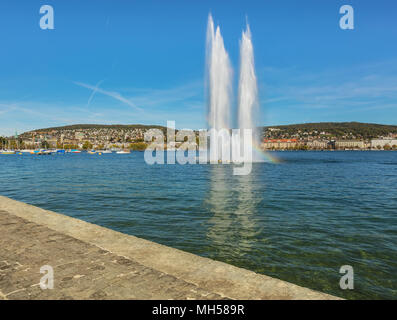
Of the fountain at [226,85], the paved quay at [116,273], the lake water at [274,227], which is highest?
the fountain at [226,85]

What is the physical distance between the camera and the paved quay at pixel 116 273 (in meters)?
3.82

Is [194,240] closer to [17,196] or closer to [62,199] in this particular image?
[62,199]

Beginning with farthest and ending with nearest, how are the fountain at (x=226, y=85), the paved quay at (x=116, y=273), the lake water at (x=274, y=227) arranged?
the fountain at (x=226, y=85) < the lake water at (x=274, y=227) < the paved quay at (x=116, y=273)

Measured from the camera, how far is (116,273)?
14.4 feet

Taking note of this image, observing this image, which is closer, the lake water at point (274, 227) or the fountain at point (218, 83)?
the lake water at point (274, 227)

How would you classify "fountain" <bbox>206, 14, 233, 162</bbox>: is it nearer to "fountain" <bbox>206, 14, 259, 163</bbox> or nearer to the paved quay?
"fountain" <bbox>206, 14, 259, 163</bbox>

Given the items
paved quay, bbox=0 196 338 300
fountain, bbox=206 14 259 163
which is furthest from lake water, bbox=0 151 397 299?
fountain, bbox=206 14 259 163

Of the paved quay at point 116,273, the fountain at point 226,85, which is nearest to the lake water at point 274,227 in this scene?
the paved quay at point 116,273

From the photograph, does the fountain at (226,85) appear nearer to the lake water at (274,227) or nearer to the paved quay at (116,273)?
the lake water at (274,227)

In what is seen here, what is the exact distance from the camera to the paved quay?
382 centimetres

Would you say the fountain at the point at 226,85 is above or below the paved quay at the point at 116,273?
above

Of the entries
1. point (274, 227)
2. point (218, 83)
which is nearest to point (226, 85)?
point (218, 83)

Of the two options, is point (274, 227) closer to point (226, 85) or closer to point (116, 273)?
point (116, 273)
